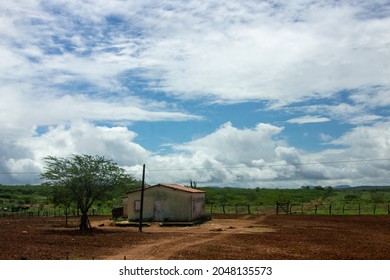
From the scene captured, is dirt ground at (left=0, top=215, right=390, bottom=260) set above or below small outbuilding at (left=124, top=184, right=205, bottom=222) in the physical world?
below

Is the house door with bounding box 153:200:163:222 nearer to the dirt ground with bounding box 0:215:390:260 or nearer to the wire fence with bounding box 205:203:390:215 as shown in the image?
the dirt ground with bounding box 0:215:390:260

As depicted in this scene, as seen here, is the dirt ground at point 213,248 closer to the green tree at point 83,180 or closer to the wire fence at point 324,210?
the green tree at point 83,180

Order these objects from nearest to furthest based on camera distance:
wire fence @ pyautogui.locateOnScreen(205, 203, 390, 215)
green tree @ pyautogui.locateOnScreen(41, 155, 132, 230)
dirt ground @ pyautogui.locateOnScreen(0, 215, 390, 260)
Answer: dirt ground @ pyautogui.locateOnScreen(0, 215, 390, 260), green tree @ pyautogui.locateOnScreen(41, 155, 132, 230), wire fence @ pyautogui.locateOnScreen(205, 203, 390, 215)

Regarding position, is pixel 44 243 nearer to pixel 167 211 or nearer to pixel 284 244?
pixel 284 244

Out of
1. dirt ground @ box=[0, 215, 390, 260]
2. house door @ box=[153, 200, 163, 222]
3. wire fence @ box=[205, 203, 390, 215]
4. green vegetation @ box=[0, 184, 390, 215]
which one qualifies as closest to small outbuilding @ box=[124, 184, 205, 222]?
house door @ box=[153, 200, 163, 222]

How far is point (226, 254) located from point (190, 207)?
24.2 m

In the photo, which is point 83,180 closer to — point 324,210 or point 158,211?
point 158,211

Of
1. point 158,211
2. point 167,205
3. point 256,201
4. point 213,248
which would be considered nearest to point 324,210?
point 256,201

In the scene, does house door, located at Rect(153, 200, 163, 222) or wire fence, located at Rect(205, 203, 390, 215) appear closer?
house door, located at Rect(153, 200, 163, 222)

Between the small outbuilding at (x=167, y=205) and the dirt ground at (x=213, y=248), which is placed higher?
the small outbuilding at (x=167, y=205)

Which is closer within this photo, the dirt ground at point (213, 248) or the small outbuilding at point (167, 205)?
the dirt ground at point (213, 248)

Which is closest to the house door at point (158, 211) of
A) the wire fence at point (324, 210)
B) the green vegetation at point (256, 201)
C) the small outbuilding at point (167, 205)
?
the small outbuilding at point (167, 205)

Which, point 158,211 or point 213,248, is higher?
point 158,211
